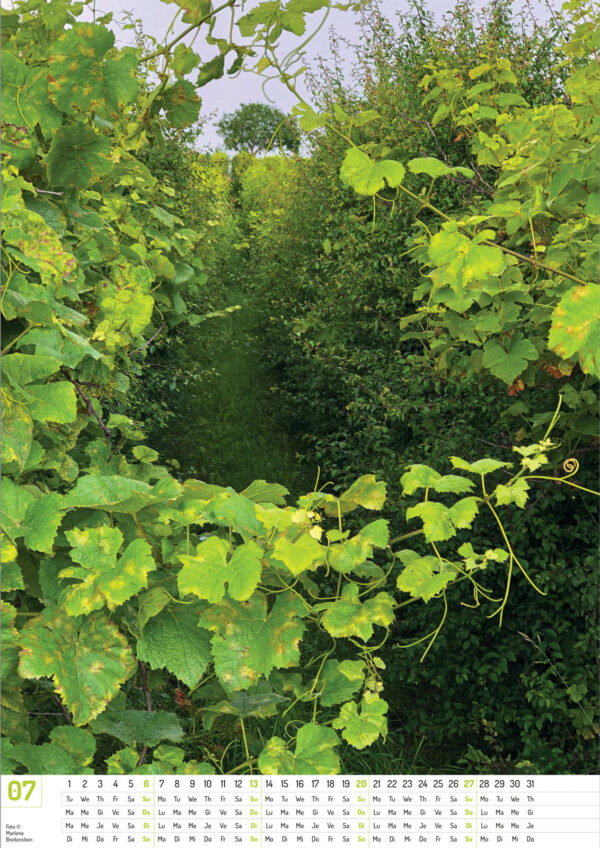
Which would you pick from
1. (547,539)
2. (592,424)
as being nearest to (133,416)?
(547,539)

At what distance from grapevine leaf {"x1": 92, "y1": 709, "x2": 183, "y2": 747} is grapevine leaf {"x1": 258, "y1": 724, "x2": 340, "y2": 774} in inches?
7.5

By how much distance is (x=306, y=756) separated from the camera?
3.83 ft

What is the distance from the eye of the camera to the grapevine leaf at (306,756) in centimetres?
116

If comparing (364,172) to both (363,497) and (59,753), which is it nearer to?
(363,497)

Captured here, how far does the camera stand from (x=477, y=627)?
2.57 m

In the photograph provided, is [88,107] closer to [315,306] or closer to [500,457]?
[500,457]

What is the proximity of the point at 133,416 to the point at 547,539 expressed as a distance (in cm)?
249

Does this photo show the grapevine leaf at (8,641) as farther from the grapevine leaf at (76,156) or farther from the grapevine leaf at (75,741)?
the grapevine leaf at (76,156)

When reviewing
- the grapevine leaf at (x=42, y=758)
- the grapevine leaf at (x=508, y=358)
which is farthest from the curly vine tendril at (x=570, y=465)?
the grapevine leaf at (x=42, y=758)

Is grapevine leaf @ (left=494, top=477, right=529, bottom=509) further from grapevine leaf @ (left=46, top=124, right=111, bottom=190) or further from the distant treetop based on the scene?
the distant treetop

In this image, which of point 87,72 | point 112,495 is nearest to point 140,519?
point 112,495

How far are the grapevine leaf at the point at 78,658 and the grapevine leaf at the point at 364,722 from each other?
1.24 ft

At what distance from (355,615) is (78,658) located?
456 mm

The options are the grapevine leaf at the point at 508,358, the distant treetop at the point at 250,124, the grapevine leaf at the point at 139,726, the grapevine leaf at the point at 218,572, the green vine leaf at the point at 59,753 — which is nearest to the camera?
the grapevine leaf at the point at 218,572
